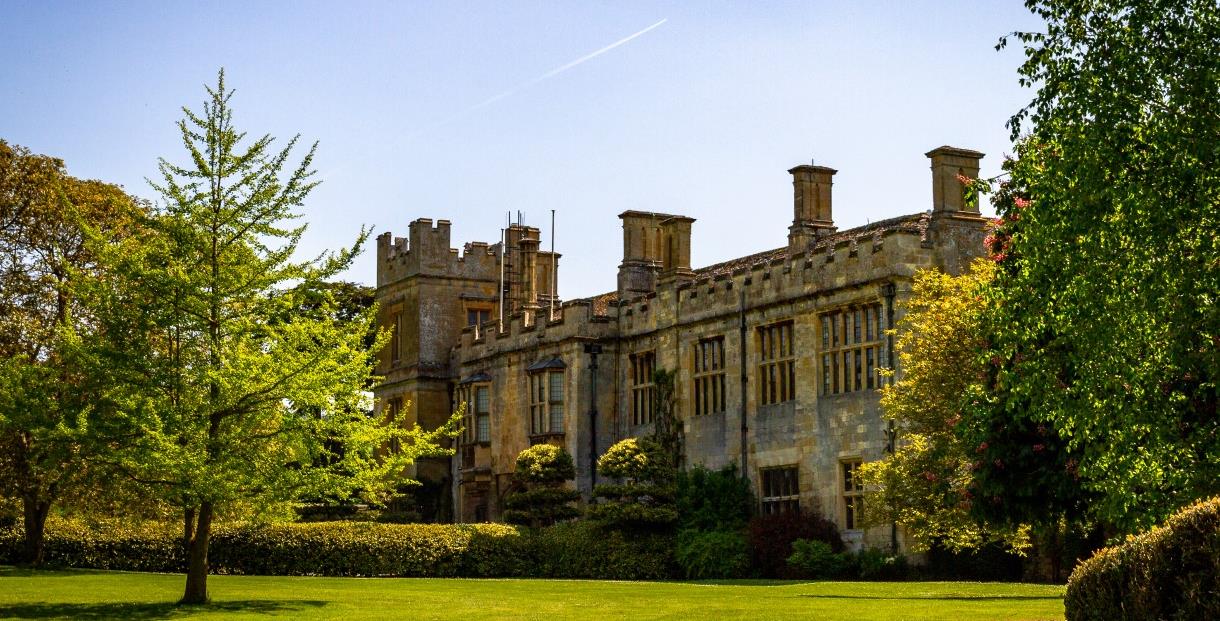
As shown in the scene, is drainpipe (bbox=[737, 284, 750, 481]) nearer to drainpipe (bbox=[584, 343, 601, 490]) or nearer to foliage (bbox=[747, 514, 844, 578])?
foliage (bbox=[747, 514, 844, 578])

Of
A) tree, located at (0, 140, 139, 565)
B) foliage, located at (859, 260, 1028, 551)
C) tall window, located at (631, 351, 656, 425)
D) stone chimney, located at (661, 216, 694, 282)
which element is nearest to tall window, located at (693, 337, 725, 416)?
tall window, located at (631, 351, 656, 425)

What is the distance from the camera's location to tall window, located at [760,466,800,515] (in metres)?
34.0

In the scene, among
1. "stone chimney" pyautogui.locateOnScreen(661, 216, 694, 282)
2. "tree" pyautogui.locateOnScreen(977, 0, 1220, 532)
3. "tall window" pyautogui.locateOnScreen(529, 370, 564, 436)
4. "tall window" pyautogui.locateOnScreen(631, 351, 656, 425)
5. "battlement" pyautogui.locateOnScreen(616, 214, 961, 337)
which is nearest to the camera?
"tree" pyautogui.locateOnScreen(977, 0, 1220, 532)

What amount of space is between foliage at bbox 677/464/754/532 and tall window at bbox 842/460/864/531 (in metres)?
2.56

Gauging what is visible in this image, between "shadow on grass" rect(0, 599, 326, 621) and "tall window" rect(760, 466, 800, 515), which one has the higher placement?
"tall window" rect(760, 466, 800, 515)

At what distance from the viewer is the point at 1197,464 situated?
1714 centimetres

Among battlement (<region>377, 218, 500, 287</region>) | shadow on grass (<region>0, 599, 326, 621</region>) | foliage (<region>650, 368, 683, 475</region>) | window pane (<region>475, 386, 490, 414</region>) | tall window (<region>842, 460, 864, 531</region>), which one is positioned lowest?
shadow on grass (<region>0, 599, 326, 621</region>)

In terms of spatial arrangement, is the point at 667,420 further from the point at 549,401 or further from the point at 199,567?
the point at 199,567

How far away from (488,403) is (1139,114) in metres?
28.7

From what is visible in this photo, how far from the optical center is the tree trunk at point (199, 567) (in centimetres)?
2320

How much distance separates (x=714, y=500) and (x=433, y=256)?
15.2 meters

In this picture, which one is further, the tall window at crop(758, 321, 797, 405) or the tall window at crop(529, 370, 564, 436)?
the tall window at crop(529, 370, 564, 436)

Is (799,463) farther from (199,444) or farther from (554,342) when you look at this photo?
(199,444)

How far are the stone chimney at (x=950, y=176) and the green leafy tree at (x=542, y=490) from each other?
36.5 feet
